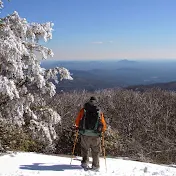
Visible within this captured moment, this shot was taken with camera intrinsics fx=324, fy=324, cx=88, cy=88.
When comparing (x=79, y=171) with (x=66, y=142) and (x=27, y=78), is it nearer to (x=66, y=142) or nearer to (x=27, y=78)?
(x=27, y=78)

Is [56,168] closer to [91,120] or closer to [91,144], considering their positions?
[91,144]

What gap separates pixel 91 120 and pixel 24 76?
263cm

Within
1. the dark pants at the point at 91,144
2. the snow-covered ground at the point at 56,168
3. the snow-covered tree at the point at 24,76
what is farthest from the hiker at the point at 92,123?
the snow-covered tree at the point at 24,76

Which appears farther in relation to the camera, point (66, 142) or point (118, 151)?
point (118, 151)

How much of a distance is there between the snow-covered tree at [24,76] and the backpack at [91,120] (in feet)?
6.15

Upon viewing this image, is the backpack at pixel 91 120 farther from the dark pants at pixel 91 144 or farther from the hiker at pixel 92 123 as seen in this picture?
the dark pants at pixel 91 144

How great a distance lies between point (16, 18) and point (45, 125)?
3.52m

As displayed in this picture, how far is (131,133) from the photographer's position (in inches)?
1561

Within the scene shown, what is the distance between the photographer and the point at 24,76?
9.90 m

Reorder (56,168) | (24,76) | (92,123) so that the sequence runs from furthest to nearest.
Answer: (24,76) < (92,123) < (56,168)

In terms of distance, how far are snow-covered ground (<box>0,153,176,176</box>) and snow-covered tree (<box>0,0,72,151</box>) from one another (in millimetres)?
1151

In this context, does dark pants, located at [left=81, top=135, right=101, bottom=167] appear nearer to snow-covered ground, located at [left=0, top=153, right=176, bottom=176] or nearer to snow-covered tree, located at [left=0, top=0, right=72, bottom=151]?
snow-covered ground, located at [left=0, top=153, right=176, bottom=176]

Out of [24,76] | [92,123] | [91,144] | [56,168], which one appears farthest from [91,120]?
[24,76]

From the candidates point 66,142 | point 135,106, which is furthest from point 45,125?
point 135,106
